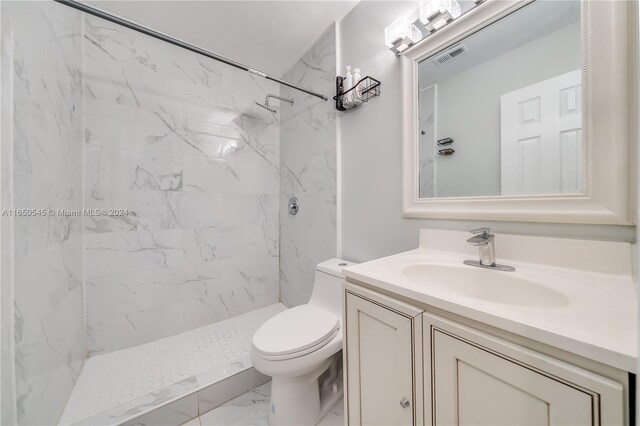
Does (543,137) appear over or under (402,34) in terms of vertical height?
under

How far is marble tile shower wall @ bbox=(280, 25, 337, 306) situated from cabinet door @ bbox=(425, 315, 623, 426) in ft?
3.49

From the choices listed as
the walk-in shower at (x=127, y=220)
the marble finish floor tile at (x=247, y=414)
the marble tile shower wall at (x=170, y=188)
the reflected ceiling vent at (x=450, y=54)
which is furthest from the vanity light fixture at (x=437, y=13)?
the marble finish floor tile at (x=247, y=414)

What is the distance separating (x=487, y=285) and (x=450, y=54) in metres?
0.96

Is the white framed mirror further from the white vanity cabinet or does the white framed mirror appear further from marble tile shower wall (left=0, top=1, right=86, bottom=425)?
marble tile shower wall (left=0, top=1, right=86, bottom=425)

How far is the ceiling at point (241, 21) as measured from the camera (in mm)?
1396

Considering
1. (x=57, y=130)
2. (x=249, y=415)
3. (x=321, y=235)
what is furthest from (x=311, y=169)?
(x=249, y=415)

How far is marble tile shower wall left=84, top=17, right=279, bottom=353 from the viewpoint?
58.2 inches

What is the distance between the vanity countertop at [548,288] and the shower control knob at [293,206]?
1117mm

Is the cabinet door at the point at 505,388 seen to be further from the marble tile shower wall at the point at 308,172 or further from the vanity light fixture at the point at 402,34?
the vanity light fixture at the point at 402,34

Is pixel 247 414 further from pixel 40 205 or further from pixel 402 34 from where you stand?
pixel 402 34

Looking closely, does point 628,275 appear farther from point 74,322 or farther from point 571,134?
point 74,322

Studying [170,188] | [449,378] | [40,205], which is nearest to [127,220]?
[170,188]

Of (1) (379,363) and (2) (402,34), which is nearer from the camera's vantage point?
(1) (379,363)

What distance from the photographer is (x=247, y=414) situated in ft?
3.92
